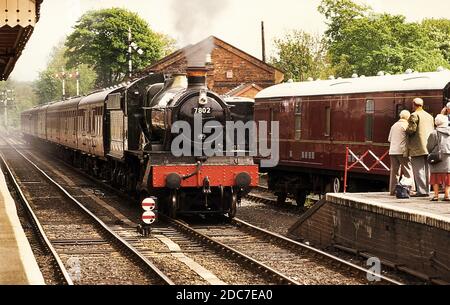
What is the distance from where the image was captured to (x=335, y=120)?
773 inches

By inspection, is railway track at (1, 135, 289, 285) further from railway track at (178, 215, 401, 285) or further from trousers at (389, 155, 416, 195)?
trousers at (389, 155, 416, 195)

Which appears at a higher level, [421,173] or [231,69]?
[231,69]

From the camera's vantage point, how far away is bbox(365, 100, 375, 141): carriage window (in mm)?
18266

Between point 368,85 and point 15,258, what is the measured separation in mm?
10404

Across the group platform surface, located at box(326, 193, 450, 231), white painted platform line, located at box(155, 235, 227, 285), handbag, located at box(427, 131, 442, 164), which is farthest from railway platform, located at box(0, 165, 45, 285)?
handbag, located at box(427, 131, 442, 164)

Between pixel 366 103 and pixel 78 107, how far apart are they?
16.4 m

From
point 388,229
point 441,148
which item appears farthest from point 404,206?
point 441,148

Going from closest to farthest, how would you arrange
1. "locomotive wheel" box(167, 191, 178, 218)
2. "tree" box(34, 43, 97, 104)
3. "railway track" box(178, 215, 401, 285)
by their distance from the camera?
"railway track" box(178, 215, 401, 285) < "locomotive wheel" box(167, 191, 178, 218) < "tree" box(34, 43, 97, 104)

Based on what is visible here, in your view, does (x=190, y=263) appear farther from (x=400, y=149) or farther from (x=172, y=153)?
(x=172, y=153)

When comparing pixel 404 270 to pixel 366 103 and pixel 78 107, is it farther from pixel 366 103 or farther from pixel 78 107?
pixel 78 107

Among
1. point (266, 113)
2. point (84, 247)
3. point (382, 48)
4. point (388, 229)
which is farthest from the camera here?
point (382, 48)

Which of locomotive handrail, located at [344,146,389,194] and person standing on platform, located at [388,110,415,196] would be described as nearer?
person standing on platform, located at [388,110,415,196]

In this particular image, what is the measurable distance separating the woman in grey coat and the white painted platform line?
12.3ft

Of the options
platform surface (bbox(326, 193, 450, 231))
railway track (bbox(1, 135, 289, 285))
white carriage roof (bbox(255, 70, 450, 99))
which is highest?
white carriage roof (bbox(255, 70, 450, 99))
